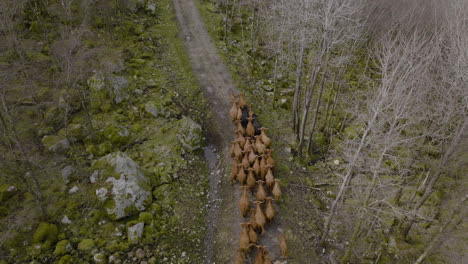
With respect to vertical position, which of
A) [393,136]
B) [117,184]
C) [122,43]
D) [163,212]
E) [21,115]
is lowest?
[163,212]

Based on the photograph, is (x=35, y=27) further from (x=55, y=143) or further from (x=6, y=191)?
(x=6, y=191)

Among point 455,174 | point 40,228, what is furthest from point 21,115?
point 455,174

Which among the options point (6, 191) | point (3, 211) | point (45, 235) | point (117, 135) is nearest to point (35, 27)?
point (117, 135)

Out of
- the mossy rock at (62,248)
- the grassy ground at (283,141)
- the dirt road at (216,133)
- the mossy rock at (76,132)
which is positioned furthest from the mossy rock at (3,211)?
the grassy ground at (283,141)

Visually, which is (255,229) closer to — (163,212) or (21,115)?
(163,212)

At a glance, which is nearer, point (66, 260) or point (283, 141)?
point (66, 260)
